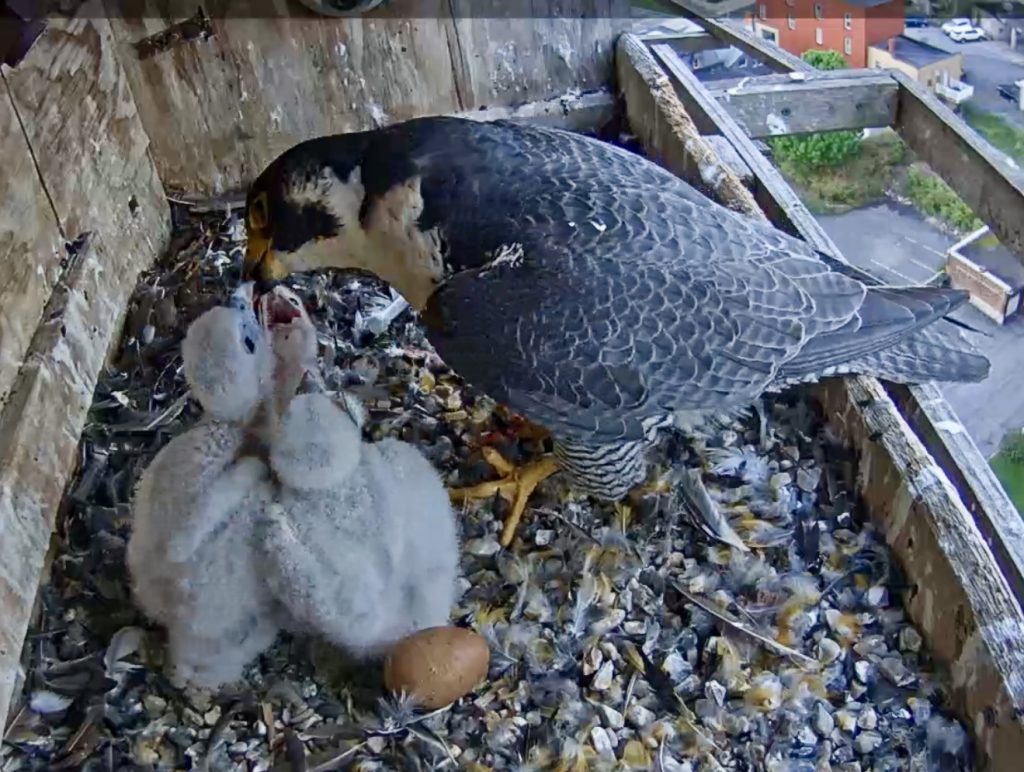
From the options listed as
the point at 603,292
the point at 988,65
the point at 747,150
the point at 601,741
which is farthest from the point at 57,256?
the point at 988,65

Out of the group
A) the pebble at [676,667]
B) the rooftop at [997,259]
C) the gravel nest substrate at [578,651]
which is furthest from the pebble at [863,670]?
the rooftop at [997,259]

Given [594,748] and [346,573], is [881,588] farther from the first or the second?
[346,573]

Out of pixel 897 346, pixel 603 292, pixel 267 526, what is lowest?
pixel 897 346

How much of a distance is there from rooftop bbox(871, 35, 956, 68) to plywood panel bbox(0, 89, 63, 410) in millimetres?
1424

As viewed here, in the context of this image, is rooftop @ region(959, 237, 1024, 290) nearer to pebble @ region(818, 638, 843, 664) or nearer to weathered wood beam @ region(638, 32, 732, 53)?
pebble @ region(818, 638, 843, 664)

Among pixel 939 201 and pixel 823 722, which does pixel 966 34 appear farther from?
pixel 823 722

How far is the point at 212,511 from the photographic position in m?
1.33

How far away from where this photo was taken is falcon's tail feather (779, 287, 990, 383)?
1.64 meters

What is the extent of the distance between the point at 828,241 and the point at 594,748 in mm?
959

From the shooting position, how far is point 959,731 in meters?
1.42

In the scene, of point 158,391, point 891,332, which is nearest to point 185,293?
point 158,391

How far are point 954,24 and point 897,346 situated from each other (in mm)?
477

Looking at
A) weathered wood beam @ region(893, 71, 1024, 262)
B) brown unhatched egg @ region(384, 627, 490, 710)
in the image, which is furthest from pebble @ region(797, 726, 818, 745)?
weathered wood beam @ region(893, 71, 1024, 262)

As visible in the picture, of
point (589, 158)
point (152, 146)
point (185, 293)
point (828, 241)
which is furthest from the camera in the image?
point (152, 146)
